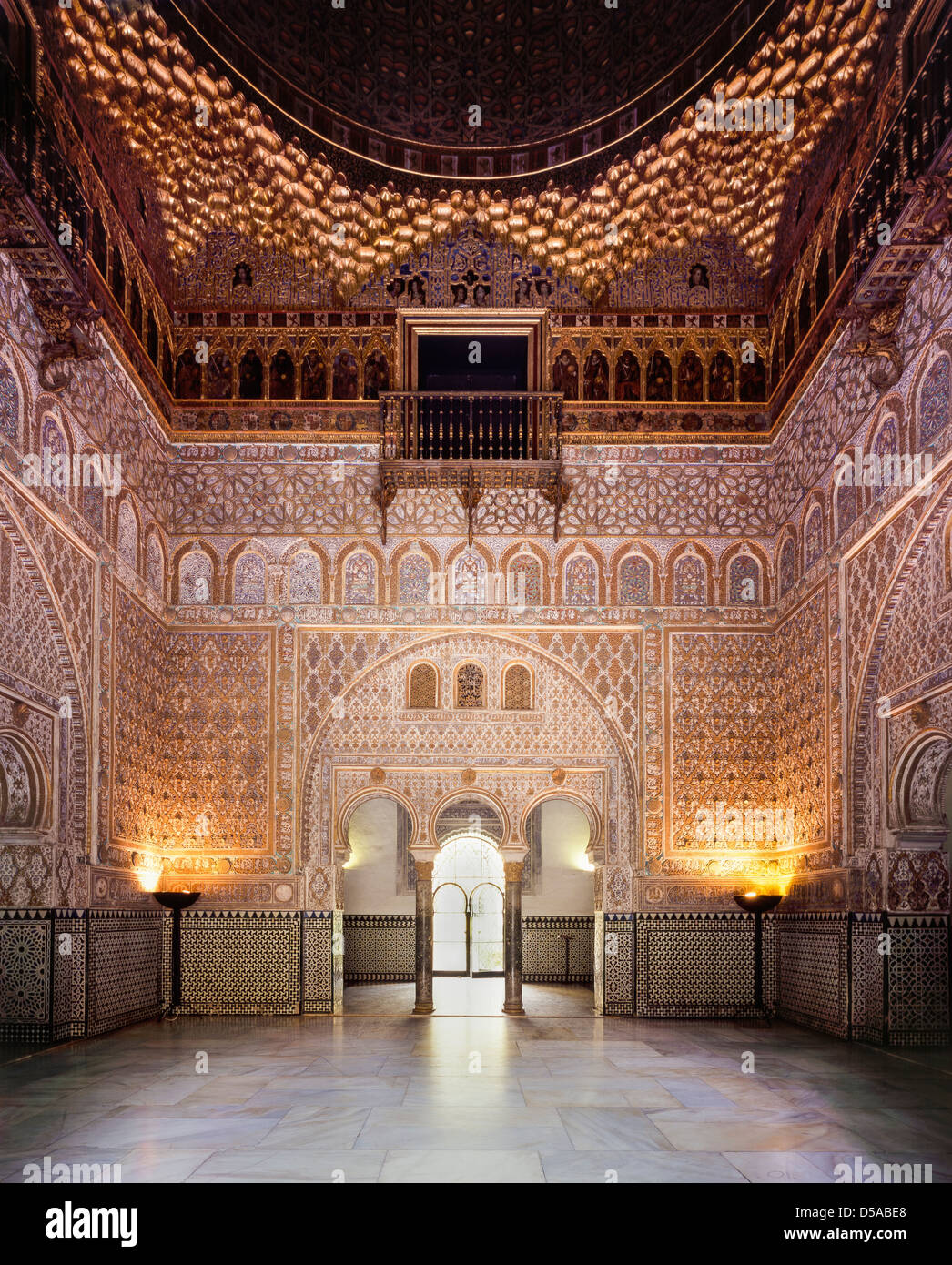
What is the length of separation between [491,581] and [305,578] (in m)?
1.89

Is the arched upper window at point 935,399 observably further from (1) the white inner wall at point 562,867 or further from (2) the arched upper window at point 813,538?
(1) the white inner wall at point 562,867

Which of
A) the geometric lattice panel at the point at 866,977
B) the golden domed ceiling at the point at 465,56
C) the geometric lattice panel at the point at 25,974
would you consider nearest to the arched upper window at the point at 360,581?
the golden domed ceiling at the point at 465,56

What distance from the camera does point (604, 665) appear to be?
11789mm

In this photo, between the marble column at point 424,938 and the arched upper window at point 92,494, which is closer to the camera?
the arched upper window at point 92,494

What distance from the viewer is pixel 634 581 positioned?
11.9 meters

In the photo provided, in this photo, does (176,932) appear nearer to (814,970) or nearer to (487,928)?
(814,970)

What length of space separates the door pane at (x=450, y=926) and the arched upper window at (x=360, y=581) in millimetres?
5903

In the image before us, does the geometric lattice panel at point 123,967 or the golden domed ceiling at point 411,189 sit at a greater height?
the golden domed ceiling at point 411,189

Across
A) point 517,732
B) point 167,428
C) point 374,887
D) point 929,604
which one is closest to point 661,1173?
point 929,604

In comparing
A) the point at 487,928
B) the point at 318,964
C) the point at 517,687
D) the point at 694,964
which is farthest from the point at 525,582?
the point at 487,928

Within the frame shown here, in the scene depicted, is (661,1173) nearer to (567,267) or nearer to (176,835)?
(176,835)

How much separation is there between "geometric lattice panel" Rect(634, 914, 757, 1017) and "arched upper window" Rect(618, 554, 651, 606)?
10.2ft

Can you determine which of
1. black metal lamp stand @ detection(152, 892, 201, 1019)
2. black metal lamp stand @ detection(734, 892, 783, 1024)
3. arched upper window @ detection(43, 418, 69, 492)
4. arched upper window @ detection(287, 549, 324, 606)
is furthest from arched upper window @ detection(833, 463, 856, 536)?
black metal lamp stand @ detection(152, 892, 201, 1019)

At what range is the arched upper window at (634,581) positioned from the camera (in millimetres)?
11906
